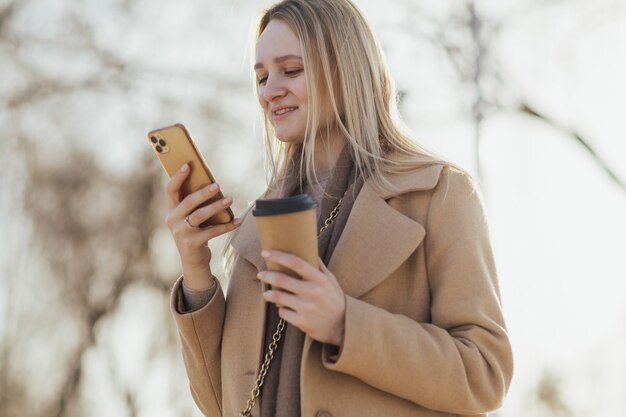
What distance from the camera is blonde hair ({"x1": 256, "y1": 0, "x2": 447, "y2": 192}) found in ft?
8.29

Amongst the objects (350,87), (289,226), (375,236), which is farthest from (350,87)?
→ (289,226)

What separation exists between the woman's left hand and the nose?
642 millimetres

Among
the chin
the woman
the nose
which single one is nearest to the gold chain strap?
the woman

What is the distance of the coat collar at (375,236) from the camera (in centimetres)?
228

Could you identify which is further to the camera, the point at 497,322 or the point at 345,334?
the point at 497,322

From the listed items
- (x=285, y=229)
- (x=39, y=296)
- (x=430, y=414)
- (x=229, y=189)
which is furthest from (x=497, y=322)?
(x=39, y=296)

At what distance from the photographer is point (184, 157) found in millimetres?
2357

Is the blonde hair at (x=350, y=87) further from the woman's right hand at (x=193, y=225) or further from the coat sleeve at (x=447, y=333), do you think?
the woman's right hand at (x=193, y=225)

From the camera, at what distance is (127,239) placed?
6922 millimetres

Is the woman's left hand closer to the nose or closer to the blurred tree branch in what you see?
the nose

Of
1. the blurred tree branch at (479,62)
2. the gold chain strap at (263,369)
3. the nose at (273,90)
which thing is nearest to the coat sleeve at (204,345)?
the gold chain strap at (263,369)

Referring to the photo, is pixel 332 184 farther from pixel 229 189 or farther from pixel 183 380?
pixel 183 380

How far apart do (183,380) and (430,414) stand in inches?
192

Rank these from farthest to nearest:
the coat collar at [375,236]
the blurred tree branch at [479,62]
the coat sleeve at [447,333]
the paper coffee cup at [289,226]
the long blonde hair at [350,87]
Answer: the blurred tree branch at [479,62]
the long blonde hair at [350,87]
the coat collar at [375,236]
the coat sleeve at [447,333]
the paper coffee cup at [289,226]
